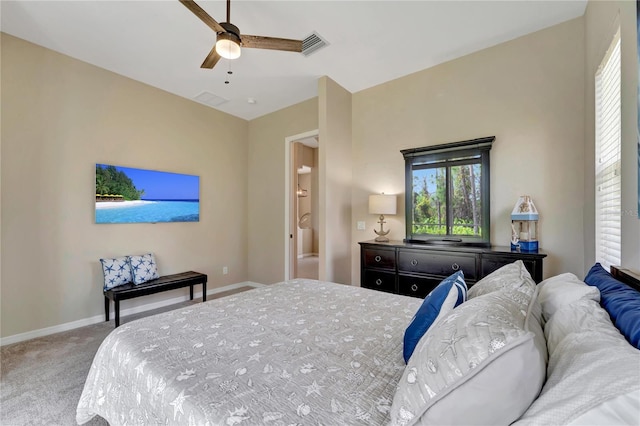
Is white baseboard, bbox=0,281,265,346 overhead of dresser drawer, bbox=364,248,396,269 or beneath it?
beneath

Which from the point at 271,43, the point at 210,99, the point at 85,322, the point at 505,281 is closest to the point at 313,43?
the point at 271,43

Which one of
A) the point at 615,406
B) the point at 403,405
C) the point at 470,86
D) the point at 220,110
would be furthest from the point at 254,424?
the point at 220,110

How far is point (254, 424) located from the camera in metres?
0.78

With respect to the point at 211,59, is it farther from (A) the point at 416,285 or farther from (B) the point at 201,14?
(A) the point at 416,285

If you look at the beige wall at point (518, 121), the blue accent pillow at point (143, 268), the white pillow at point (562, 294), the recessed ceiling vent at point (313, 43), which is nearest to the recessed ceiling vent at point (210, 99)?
the recessed ceiling vent at point (313, 43)

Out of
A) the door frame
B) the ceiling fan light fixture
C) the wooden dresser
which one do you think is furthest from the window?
the ceiling fan light fixture

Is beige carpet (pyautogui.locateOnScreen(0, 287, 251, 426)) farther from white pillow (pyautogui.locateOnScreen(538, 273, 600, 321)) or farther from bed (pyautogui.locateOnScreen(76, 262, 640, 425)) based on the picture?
white pillow (pyautogui.locateOnScreen(538, 273, 600, 321))

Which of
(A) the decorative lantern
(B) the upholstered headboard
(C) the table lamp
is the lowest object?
(B) the upholstered headboard

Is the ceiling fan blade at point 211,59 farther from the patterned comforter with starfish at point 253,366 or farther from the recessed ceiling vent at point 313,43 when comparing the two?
the patterned comforter with starfish at point 253,366

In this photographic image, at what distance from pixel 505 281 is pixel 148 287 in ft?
11.5

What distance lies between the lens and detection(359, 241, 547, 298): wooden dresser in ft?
7.97

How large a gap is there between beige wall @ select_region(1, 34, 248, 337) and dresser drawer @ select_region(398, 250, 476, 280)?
307 centimetres

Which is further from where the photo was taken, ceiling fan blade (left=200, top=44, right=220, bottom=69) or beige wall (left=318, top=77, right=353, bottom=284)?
beige wall (left=318, top=77, right=353, bottom=284)

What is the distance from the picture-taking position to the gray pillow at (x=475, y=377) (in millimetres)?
632
